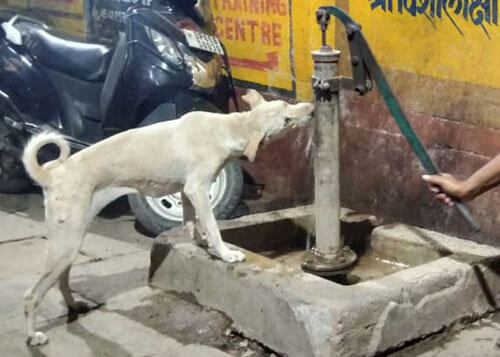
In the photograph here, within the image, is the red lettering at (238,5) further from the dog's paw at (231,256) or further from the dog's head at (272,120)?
the dog's paw at (231,256)

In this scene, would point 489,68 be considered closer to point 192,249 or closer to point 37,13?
point 192,249

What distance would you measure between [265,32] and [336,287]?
2.96m

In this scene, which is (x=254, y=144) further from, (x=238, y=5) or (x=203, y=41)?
(x=238, y=5)

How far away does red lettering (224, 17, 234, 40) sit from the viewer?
716 centimetres

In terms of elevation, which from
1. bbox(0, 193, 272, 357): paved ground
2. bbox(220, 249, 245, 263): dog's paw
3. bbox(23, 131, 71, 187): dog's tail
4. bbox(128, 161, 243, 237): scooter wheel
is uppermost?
bbox(23, 131, 71, 187): dog's tail

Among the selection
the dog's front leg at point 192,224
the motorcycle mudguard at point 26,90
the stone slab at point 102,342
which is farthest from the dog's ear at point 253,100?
the motorcycle mudguard at point 26,90

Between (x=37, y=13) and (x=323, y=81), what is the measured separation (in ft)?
14.8

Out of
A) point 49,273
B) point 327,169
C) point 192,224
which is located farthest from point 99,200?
point 327,169

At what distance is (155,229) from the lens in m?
6.31

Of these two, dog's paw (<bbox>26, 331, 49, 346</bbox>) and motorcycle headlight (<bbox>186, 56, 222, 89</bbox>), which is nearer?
dog's paw (<bbox>26, 331, 49, 346</bbox>)

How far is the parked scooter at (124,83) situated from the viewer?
21.4 feet

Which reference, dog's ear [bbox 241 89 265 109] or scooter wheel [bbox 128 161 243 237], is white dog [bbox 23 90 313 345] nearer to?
dog's ear [bbox 241 89 265 109]

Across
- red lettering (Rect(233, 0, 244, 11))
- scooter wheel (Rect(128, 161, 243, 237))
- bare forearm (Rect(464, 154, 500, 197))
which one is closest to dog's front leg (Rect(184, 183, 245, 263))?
bare forearm (Rect(464, 154, 500, 197))

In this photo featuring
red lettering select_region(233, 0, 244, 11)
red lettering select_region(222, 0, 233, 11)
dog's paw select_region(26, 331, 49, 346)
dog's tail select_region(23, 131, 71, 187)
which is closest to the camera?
dog's tail select_region(23, 131, 71, 187)
